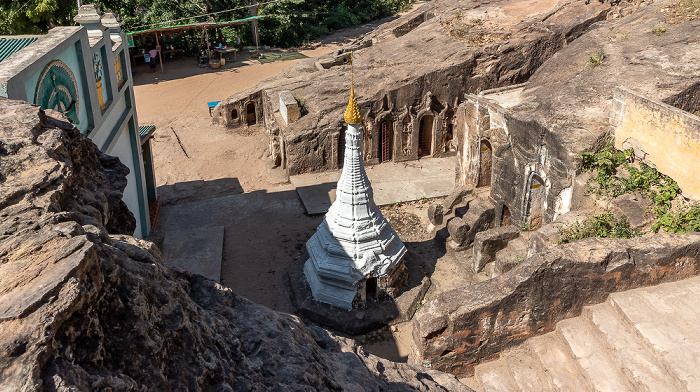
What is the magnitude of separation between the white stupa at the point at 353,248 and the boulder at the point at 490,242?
2094mm

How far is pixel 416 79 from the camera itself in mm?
19531

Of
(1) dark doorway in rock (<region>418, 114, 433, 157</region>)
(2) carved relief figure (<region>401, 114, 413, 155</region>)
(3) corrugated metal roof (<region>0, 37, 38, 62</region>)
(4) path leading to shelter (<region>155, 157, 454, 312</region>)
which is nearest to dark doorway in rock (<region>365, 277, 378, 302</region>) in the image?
(4) path leading to shelter (<region>155, 157, 454, 312</region>)

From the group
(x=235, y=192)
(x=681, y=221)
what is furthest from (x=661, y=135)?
(x=235, y=192)

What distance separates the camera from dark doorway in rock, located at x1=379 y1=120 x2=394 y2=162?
65.8 ft

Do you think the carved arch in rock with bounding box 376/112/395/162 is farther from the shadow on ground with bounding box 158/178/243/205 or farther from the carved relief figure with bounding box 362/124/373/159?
the shadow on ground with bounding box 158/178/243/205

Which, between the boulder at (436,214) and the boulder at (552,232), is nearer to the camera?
the boulder at (552,232)

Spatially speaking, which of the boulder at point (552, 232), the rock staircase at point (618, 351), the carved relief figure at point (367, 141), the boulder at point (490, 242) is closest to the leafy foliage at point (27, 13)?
the carved relief figure at point (367, 141)

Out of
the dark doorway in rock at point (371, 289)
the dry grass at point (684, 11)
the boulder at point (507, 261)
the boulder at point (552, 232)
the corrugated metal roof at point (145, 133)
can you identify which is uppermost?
the dry grass at point (684, 11)

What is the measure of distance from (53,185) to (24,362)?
1530 millimetres

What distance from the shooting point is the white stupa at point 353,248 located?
40.3 ft

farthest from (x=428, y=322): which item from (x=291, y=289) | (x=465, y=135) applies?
(x=465, y=135)

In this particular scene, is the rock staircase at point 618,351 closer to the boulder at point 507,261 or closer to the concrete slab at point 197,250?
the boulder at point 507,261

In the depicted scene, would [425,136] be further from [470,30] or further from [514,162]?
[514,162]

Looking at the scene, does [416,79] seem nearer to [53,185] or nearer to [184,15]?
[53,185]
